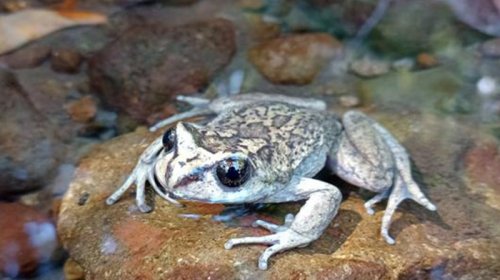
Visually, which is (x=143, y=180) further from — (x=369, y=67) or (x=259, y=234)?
(x=369, y=67)

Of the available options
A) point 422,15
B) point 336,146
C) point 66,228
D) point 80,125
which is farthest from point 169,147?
point 422,15

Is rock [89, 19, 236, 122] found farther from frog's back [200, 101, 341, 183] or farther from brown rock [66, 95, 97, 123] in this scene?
frog's back [200, 101, 341, 183]

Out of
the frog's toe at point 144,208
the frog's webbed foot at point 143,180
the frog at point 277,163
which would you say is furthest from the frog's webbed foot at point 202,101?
the frog's toe at point 144,208

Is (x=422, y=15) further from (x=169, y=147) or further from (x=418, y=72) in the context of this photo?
(x=169, y=147)

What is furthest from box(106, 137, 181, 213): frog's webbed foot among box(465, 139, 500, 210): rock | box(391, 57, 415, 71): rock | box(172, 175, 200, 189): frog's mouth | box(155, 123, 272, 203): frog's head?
box(391, 57, 415, 71): rock

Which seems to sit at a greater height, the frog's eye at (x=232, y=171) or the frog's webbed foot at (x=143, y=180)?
the frog's eye at (x=232, y=171)

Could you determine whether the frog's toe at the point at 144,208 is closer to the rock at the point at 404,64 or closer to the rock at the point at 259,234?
the rock at the point at 259,234
